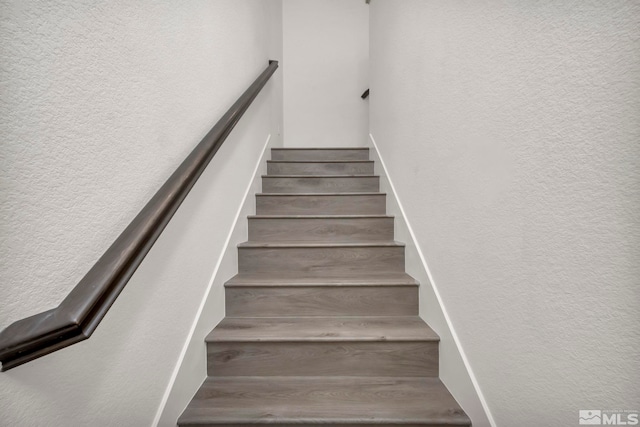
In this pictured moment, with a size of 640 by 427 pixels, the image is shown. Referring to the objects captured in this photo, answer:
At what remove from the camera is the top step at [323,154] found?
2.87m

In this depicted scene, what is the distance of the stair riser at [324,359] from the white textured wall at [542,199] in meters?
0.27

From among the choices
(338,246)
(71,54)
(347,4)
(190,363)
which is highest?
(347,4)

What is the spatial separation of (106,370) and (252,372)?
672 mm

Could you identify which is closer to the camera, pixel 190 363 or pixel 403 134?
pixel 190 363

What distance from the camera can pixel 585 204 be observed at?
59 cm

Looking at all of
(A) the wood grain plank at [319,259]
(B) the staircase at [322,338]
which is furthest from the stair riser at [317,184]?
(A) the wood grain plank at [319,259]

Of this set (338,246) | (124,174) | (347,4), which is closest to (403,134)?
(338,246)

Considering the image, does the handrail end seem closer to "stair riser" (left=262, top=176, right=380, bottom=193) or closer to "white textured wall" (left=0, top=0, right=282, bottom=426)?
"white textured wall" (left=0, top=0, right=282, bottom=426)

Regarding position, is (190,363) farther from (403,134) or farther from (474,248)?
(403,134)

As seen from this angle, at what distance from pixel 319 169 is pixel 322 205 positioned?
Result: 580 millimetres

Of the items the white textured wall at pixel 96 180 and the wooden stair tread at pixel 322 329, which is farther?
the wooden stair tread at pixel 322 329

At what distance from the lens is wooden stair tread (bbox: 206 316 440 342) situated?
1.25m

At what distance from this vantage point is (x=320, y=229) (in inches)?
74.9

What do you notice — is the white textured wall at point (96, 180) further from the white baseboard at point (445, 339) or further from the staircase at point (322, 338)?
the white baseboard at point (445, 339)
